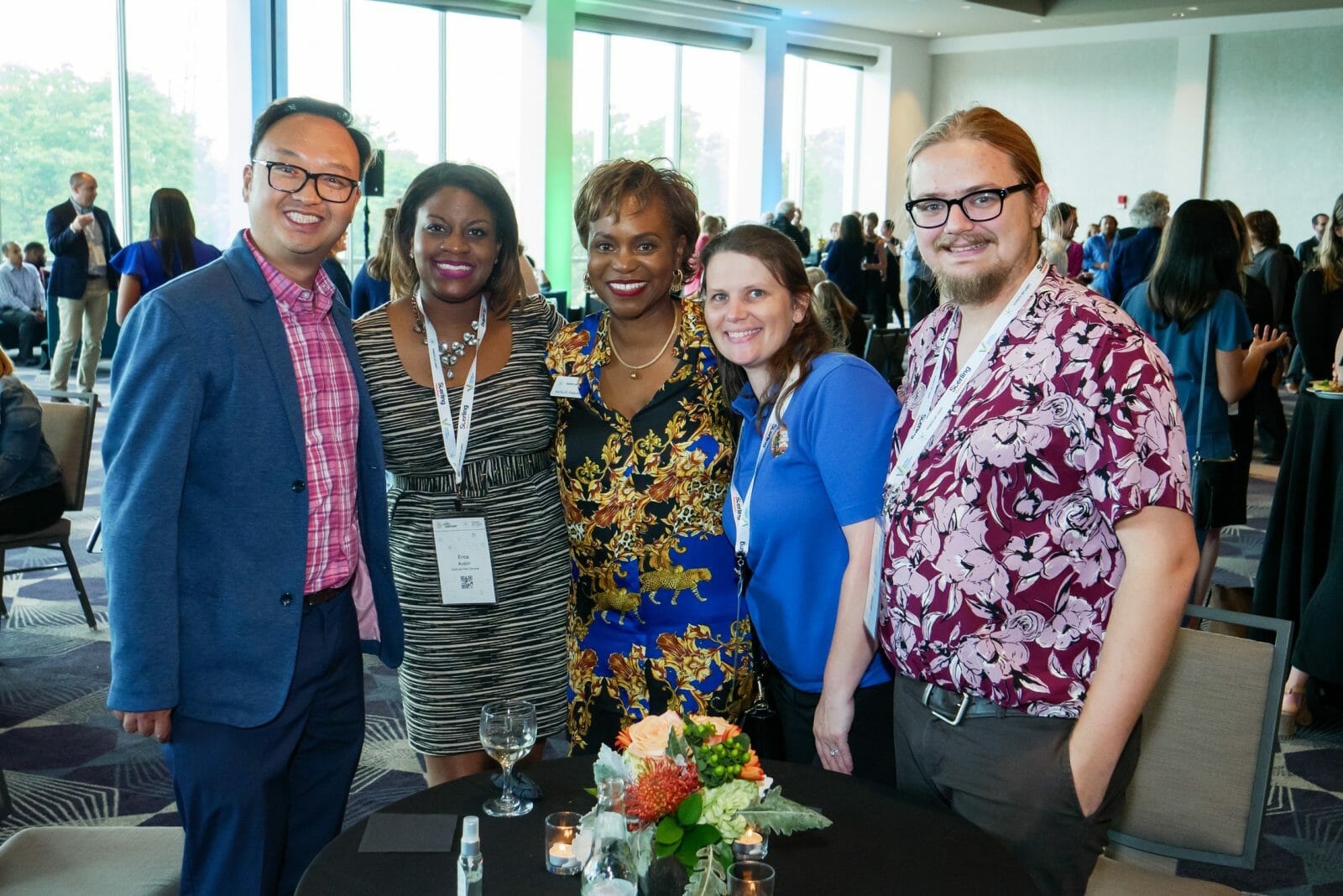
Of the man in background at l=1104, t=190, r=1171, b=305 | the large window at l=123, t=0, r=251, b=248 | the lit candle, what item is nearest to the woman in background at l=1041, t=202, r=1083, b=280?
the man in background at l=1104, t=190, r=1171, b=305

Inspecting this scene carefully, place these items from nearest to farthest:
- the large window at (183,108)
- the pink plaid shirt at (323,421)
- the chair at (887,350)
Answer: the pink plaid shirt at (323,421), the chair at (887,350), the large window at (183,108)

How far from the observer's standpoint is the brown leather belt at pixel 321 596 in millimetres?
2039

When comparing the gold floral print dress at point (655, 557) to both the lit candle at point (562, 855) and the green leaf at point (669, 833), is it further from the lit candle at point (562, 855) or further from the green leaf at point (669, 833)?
the green leaf at point (669, 833)

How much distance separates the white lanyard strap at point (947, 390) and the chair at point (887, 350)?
629 cm

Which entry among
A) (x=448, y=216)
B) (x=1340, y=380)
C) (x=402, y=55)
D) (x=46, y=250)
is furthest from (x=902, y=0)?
(x=448, y=216)

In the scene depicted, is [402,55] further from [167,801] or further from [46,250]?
[167,801]

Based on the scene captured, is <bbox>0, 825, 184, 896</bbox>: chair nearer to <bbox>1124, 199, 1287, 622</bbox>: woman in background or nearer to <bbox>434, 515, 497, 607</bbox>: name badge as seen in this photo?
<bbox>434, 515, 497, 607</bbox>: name badge

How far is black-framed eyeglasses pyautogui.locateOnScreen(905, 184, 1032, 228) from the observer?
1.74m

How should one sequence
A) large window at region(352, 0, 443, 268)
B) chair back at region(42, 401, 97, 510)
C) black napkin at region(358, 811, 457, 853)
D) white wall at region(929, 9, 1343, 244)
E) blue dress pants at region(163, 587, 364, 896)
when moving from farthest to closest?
white wall at region(929, 9, 1343, 244)
large window at region(352, 0, 443, 268)
chair back at region(42, 401, 97, 510)
blue dress pants at region(163, 587, 364, 896)
black napkin at region(358, 811, 457, 853)

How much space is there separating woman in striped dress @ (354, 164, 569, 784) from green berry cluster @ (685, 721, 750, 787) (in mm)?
1080

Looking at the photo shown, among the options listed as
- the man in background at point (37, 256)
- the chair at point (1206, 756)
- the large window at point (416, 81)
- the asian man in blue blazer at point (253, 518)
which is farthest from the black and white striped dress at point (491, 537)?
the man in background at point (37, 256)

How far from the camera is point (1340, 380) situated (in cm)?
422

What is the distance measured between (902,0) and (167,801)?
16.0 m

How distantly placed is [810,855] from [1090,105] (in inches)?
773
